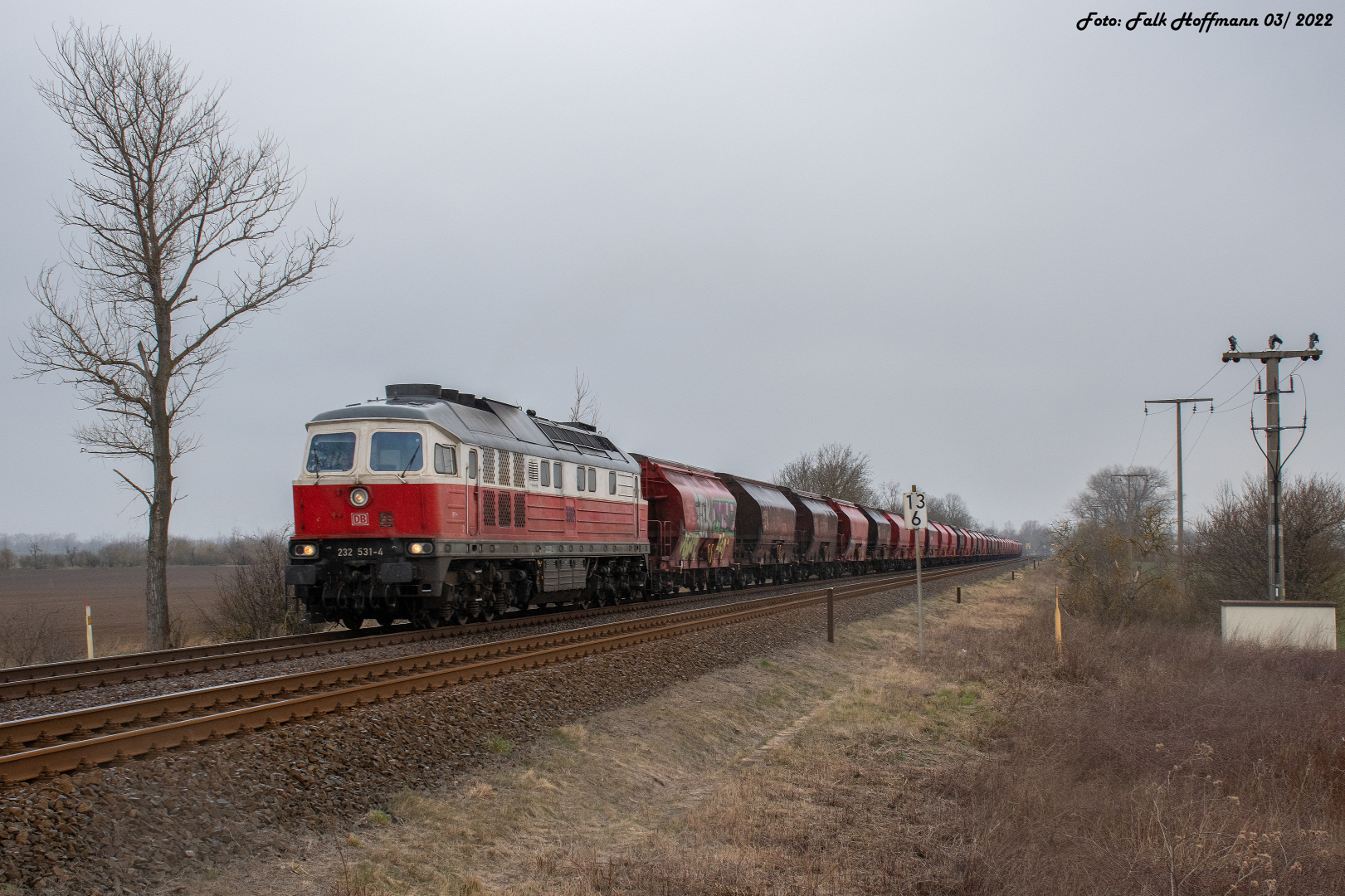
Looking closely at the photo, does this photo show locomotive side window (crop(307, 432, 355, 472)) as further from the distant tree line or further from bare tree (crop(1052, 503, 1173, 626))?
the distant tree line

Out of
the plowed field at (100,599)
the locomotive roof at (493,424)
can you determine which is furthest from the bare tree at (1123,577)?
the plowed field at (100,599)

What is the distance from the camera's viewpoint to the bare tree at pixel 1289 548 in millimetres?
25875

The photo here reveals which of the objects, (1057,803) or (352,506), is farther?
(352,506)

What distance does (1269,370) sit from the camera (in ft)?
75.6

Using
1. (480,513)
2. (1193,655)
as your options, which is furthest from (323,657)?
(1193,655)

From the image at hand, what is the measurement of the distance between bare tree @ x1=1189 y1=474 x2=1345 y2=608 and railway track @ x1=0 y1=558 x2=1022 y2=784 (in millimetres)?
21006

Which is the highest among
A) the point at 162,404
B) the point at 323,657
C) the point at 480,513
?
the point at 162,404

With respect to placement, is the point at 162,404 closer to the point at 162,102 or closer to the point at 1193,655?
the point at 162,102

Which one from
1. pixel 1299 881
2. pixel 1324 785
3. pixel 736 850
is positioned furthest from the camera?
pixel 1324 785

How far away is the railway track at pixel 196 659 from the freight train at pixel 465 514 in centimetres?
59

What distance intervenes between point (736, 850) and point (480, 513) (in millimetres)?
10335

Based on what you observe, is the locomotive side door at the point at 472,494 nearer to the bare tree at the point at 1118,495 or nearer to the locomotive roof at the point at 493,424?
the locomotive roof at the point at 493,424

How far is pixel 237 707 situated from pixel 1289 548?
90.6ft

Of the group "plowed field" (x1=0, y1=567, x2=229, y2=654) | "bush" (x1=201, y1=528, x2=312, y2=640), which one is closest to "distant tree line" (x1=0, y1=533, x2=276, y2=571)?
"plowed field" (x1=0, y1=567, x2=229, y2=654)
